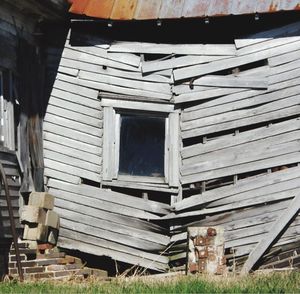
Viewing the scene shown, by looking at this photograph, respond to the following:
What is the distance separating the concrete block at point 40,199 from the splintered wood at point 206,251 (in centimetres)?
231

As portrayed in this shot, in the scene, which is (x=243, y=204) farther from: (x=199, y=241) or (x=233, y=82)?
(x=233, y=82)

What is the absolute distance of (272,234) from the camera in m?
13.5

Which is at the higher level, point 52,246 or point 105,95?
point 105,95

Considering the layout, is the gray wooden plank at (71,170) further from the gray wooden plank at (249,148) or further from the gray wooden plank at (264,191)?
the gray wooden plank at (264,191)

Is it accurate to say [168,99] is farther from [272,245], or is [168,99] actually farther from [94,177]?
[272,245]

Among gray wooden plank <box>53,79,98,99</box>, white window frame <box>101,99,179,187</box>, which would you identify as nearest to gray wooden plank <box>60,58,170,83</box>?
gray wooden plank <box>53,79,98,99</box>

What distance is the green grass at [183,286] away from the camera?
9.90 m

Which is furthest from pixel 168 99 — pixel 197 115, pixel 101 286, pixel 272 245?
pixel 101 286

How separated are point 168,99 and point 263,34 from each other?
63.6 inches

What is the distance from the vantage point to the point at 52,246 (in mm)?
14031

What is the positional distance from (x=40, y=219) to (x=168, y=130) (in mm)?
2230

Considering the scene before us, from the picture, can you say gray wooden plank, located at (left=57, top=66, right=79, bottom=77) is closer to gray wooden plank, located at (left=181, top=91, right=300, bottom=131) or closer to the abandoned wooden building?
the abandoned wooden building

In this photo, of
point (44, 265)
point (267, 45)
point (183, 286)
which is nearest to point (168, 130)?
point (267, 45)

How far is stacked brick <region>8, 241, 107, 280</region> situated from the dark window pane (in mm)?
1498
